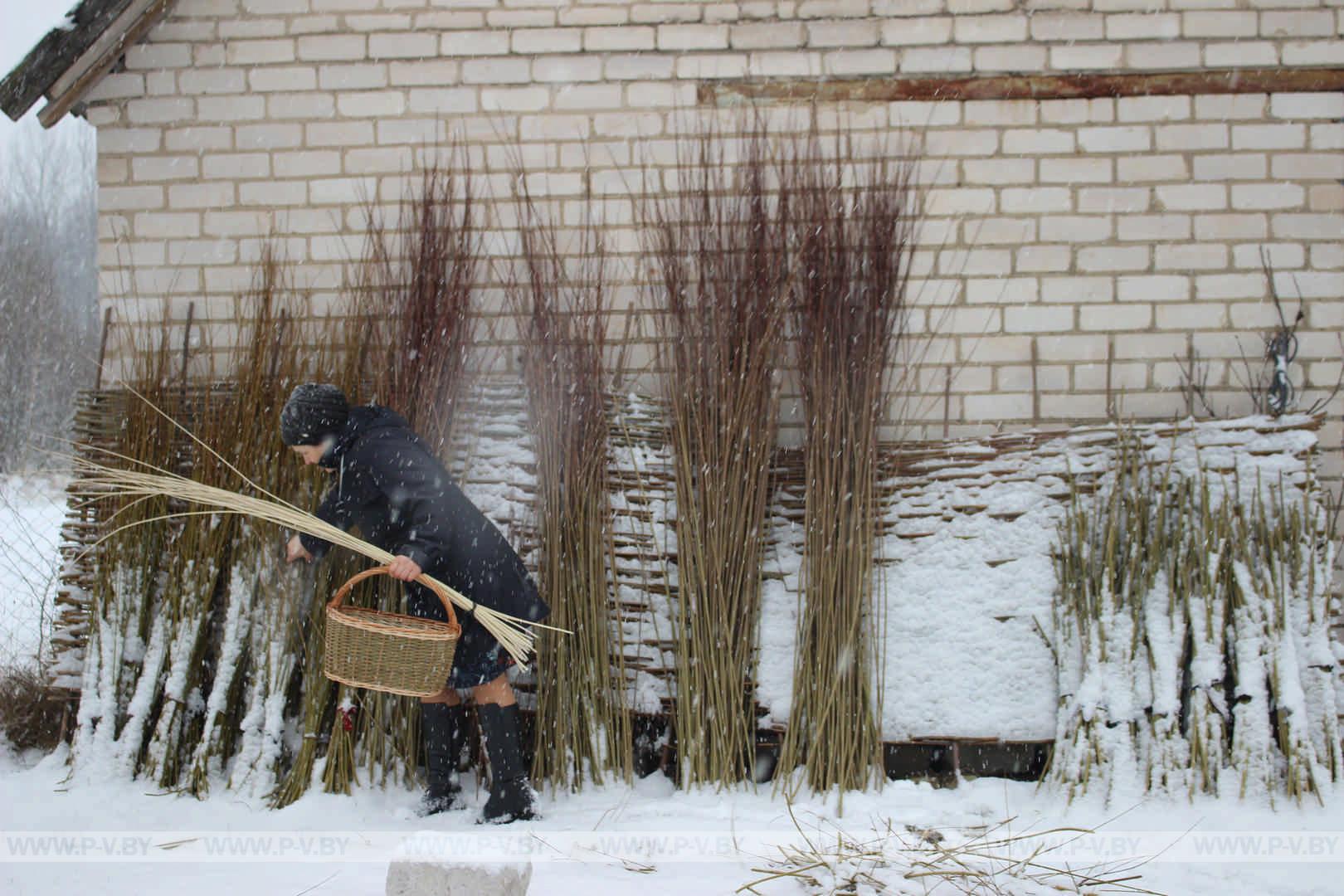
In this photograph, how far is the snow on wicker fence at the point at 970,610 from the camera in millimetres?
3002

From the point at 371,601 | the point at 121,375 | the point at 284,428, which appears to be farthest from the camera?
the point at 121,375

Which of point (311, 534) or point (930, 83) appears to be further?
point (930, 83)

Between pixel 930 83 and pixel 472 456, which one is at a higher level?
pixel 930 83

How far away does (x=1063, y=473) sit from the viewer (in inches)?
132

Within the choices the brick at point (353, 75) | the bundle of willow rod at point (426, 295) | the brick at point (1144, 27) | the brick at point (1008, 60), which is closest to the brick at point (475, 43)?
the brick at point (353, 75)

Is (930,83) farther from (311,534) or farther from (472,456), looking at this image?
(311,534)

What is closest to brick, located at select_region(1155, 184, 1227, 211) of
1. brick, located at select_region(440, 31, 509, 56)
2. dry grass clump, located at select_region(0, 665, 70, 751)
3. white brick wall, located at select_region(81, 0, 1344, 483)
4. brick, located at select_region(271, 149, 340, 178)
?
white brick wall, located at select_region(81, 0, 1344, 483)

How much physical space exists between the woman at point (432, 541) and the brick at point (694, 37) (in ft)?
6.02

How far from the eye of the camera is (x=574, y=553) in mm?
3154

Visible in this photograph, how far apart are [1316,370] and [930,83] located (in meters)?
1.81

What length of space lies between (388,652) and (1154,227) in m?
3.12

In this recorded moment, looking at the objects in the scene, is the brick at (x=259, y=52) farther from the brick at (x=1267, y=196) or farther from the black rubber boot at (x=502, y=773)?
the brick at (x=1267, y=196)

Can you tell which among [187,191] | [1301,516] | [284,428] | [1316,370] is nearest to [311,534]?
[284,428]

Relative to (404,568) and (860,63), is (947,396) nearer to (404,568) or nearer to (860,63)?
(860,63)
